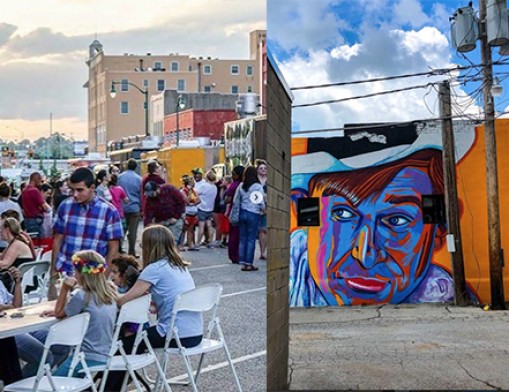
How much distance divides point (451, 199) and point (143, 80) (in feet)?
6.15

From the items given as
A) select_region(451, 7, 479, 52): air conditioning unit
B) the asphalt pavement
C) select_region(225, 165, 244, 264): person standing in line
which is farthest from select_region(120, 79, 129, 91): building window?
select_region(451, 7, 479, 52): air conditioning unit

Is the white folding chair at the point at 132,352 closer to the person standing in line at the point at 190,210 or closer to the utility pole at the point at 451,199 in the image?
the person standing in line at the point at 190,210

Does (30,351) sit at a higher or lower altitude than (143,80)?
lower

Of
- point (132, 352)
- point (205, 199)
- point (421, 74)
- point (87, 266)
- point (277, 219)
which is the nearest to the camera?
point (87, 266)

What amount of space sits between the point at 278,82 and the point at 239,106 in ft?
1.06

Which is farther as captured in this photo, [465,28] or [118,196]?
[465,28]

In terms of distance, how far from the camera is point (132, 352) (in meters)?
3.73

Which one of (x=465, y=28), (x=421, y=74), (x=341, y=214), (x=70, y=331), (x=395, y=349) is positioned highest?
(x=465, y=28)

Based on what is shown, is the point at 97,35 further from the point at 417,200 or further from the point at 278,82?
the point at 417,200

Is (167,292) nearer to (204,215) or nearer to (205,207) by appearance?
(205,207)

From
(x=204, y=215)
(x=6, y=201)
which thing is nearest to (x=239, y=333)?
(x=6, y=201)

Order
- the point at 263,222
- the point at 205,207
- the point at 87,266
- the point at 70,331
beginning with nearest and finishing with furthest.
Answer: the point at 70,331 → the point at 87,266 → the point at 263,222 → the point at 205,207

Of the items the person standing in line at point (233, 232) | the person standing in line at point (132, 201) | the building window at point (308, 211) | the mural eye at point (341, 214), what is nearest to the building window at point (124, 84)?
the person standing in line at point (132, 201)

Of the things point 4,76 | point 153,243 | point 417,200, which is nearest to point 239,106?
point 153,243
